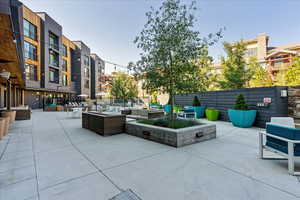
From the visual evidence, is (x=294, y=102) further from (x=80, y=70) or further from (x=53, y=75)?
(x=80, y=70)

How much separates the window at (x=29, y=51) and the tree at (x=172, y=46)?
17475 millimetres

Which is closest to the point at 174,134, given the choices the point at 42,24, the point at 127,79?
the point at 127,79

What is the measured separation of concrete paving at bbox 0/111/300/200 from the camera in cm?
174

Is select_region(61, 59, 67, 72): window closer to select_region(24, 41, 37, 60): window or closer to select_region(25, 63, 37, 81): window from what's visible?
select_region(24, 41, 37, 60): window

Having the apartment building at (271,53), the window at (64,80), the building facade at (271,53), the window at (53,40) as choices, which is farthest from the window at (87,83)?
the building facade at (271,53)

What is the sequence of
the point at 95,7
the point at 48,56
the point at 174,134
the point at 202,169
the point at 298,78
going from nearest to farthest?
the point at 202,169 → the point at 174,134 → the point at 95,7 → the point at 298,78 → the point at 48,56

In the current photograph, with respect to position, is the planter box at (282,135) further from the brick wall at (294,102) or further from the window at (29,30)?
the window at (29,30)

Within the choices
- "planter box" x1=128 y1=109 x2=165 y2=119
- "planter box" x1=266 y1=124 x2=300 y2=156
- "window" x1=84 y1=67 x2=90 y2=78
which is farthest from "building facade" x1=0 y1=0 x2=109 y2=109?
"planter box" x1=266 y1=124 x2=300 y2=156

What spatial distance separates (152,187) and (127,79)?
1732 cm

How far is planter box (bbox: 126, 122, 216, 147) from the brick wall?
3.77m

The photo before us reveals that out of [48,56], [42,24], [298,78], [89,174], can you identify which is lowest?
[89,174]

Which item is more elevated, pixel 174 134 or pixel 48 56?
pixel 48 56

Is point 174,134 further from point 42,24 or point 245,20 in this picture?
point 42,24

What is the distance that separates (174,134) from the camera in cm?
353
